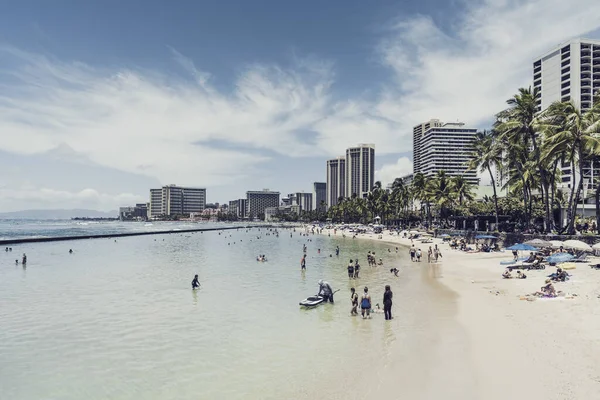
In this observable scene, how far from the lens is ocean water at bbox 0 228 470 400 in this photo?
12.3 meters

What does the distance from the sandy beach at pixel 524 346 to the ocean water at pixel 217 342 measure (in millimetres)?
364

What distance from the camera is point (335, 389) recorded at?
11758 millimetres

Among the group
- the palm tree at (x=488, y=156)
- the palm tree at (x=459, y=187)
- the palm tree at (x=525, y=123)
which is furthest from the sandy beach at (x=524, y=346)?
the palm tree at (x=459, y=187)

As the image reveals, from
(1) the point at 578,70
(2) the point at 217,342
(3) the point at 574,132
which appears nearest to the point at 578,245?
(3) the point at 574,132

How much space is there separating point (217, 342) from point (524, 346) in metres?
11.5

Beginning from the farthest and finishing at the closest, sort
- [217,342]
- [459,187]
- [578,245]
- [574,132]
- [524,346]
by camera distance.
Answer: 1. [459,187]
2. [574,132]
3. [578,245]
4. [217,342]
5. [524,346]

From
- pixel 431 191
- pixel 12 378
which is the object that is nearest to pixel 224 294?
pixel 12 378

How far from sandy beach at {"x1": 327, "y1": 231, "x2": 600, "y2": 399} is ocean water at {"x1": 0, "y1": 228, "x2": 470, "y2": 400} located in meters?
0.36

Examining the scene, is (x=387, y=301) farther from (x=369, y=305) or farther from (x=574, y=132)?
(x=574, y=132)

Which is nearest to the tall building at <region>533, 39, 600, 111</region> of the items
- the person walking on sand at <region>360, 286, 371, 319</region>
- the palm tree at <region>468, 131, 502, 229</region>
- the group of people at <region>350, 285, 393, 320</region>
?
the palm tree at <region>468, 131, 502, 229</region>

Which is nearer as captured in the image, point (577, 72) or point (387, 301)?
point (387, 301)

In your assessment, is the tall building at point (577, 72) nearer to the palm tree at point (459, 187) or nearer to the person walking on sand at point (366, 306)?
the palm tree at point (459, 187)

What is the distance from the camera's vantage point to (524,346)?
47.3ft

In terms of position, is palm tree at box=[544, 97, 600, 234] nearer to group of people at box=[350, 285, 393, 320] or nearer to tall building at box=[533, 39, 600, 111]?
group of people at box=[350, 285, 393, 320]
